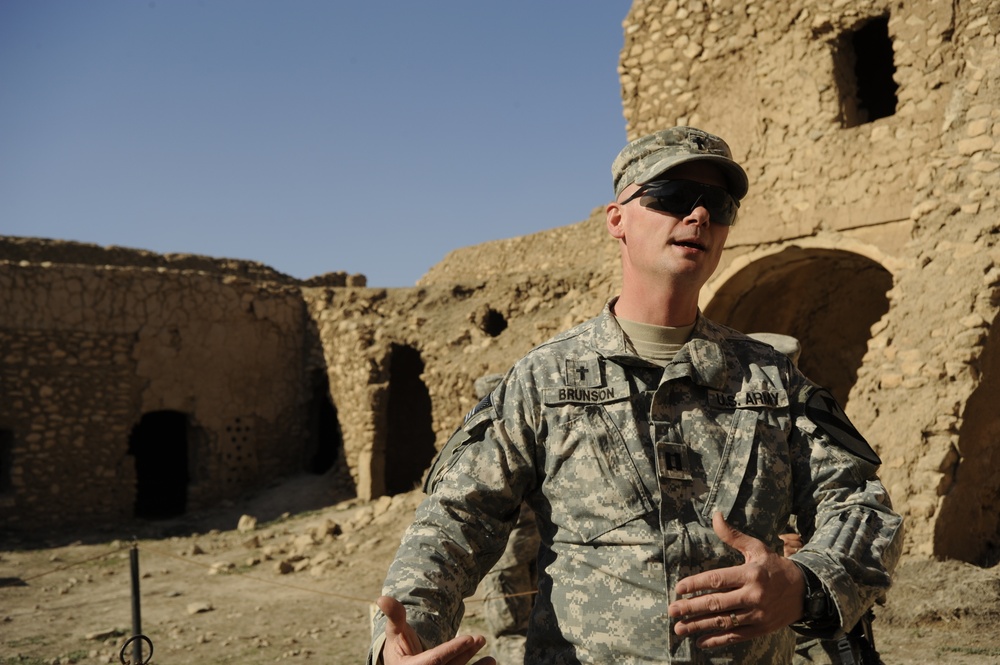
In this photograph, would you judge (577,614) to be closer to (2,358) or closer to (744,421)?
(744,421)

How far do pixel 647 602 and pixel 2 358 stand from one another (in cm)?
1455

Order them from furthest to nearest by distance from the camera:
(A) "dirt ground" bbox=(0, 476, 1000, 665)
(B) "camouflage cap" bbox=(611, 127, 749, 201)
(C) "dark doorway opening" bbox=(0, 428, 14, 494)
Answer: (C) "dark doorway opening" bbox=(0, 428, 14, 494), (A) "dirt ground" bbox=(0, 476, 1000, 665), (B) "camouflage cap" bbox=(611, 127, 749, 201)

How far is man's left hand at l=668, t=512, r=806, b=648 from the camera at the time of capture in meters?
1.75

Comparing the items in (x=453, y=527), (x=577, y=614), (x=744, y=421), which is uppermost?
(x=744, y=421)

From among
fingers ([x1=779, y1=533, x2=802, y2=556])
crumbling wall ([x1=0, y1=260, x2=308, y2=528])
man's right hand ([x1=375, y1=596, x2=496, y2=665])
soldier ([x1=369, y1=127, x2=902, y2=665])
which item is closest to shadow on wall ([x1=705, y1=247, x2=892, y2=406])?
fingers ([x1=779, y1=533, x2=802, y2=556])

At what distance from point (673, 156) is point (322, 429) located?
15900mm

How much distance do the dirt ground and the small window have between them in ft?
12.8

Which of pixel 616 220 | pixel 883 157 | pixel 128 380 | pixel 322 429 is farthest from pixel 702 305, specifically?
pixel 322 429

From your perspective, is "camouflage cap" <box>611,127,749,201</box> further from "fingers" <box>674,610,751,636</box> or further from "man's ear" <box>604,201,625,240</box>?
"fingers" <box>674,610,751,636</box>

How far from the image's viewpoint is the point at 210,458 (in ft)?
51.6

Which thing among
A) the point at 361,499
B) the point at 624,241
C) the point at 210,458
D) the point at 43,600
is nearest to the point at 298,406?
the point at 210,458

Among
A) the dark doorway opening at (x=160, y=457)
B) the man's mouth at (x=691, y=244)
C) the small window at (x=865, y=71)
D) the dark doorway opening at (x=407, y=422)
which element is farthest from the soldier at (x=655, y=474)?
the dark doorway opening at (x=160, y=457)

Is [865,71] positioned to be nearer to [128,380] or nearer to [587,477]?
[587,477]

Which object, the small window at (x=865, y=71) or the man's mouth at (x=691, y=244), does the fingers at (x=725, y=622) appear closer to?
the man's mouth at (x=691, y=244)
